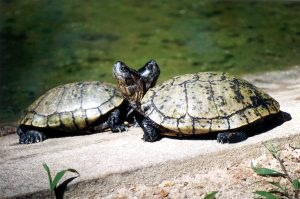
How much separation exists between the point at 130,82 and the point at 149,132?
93cm

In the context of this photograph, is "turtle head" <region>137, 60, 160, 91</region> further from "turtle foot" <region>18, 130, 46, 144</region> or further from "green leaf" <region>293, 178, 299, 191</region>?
"green leaf" <region>293, 178, 299, 191</region>

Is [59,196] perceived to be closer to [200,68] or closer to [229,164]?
[229,164]

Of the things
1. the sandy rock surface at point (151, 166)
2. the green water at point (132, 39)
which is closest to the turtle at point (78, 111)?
the sandy rock surface at point (151, 166)

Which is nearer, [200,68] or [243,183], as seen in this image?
[243,183]

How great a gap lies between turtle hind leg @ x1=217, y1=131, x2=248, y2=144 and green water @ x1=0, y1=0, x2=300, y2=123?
3879mm

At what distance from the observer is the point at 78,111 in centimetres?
547

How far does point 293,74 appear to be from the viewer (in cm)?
851

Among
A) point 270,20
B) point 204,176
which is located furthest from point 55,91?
point 270,20

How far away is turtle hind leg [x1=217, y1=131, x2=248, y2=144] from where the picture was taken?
451cm

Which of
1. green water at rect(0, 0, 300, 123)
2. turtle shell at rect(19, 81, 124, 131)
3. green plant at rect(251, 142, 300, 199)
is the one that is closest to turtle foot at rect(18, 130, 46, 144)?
turtle shell at rect(19, 81, 124, 131)

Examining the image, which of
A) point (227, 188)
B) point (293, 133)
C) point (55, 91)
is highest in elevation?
point (55, 91)

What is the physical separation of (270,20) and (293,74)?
414cm

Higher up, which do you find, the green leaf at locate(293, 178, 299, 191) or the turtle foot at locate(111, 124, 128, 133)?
the turtle foot at locate(111, 124, 128, 133)

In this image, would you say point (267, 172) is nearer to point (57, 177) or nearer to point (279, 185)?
point (279, 185)
